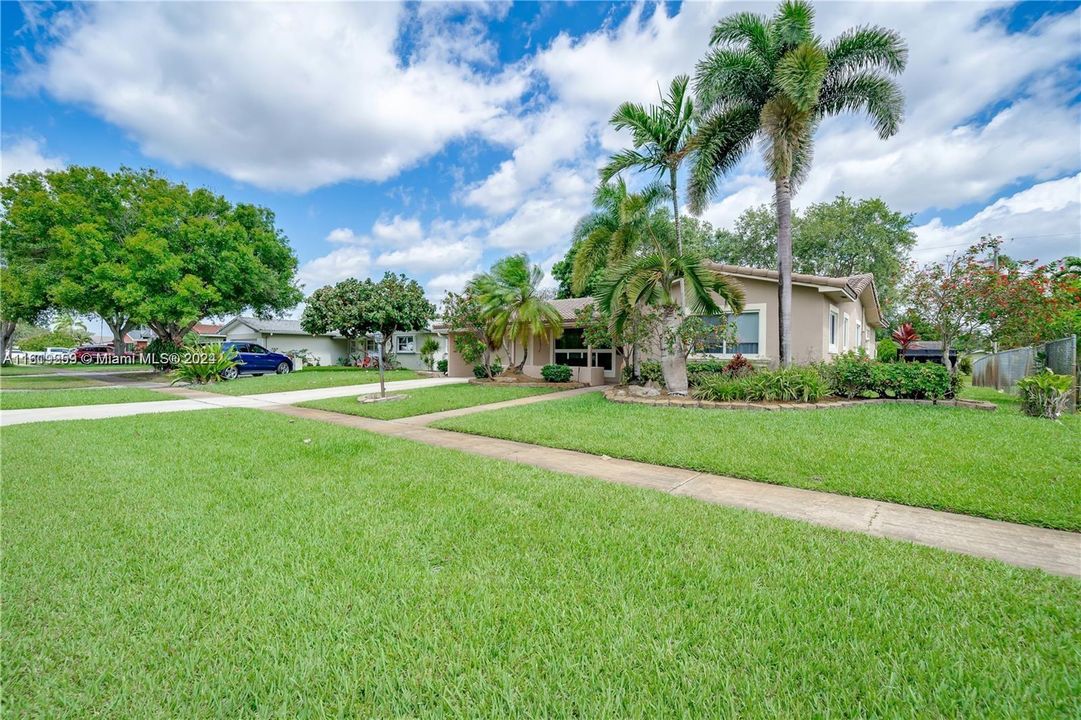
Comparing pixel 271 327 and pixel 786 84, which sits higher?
pixel 786 84

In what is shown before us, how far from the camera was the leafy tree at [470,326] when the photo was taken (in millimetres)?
17562

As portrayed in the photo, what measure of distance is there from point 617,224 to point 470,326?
7297 millimetres

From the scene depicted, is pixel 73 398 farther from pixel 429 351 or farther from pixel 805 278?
pixel 805 278

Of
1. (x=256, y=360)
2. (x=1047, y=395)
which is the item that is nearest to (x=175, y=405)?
(x=256, y=360)

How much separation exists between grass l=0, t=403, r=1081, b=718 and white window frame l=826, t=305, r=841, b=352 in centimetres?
1228

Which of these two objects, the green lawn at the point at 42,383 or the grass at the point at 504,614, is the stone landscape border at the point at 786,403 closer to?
the grass at the point at 504,614

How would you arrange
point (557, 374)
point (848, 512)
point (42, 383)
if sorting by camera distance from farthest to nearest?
point (42, 383), point (557, 374), point (848, 512)

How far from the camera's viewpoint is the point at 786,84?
424 inches

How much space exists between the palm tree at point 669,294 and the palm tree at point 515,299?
16.5 feet

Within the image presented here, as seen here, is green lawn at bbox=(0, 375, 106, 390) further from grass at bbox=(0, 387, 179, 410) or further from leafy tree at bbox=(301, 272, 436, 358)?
leafy tree at bbox=(301, 272, 436, 358)

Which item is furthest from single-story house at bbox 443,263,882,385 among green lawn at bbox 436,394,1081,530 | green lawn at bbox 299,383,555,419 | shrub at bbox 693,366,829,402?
green lawn at bbox 299,383,555,419

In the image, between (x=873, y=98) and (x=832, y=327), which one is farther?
(x=832, y=327)

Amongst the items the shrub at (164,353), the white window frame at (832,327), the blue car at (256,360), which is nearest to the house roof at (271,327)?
the blue car at (256,360)

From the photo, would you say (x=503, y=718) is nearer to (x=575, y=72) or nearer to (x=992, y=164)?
(x=575, y=72)
